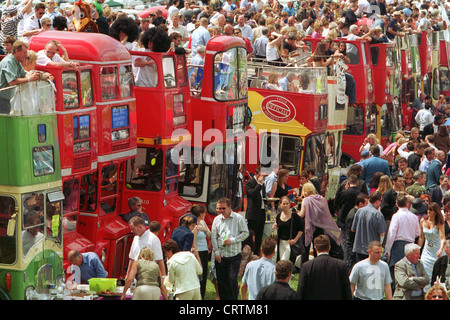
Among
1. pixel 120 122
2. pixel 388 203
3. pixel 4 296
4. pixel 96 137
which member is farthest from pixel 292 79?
pixel 4 296

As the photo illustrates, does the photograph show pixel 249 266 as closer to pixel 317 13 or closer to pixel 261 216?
pixel 261 216

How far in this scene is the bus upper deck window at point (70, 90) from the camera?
13.6 m

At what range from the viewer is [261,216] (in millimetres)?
16719

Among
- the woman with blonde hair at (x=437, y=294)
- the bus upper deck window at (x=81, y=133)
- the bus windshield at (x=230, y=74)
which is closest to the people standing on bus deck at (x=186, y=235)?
the bus upper deck window at (x=81, y=133)

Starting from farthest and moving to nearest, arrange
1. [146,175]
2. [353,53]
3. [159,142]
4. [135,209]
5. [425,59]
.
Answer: [425,59] → [353,53] → [146,175] → [159,142] → [135,209]

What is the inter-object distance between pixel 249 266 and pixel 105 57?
4.27m

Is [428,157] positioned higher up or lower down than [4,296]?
higher up

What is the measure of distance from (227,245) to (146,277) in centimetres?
253

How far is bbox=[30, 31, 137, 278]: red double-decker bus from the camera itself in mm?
13781

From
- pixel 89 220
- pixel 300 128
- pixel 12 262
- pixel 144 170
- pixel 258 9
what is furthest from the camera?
pixel 258 9

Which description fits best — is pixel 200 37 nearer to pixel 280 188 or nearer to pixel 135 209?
pixel 280 188

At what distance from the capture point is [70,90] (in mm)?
13750

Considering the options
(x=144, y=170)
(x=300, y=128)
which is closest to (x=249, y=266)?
(x=144, y=170)

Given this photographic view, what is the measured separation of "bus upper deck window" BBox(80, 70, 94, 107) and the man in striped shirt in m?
2.38
